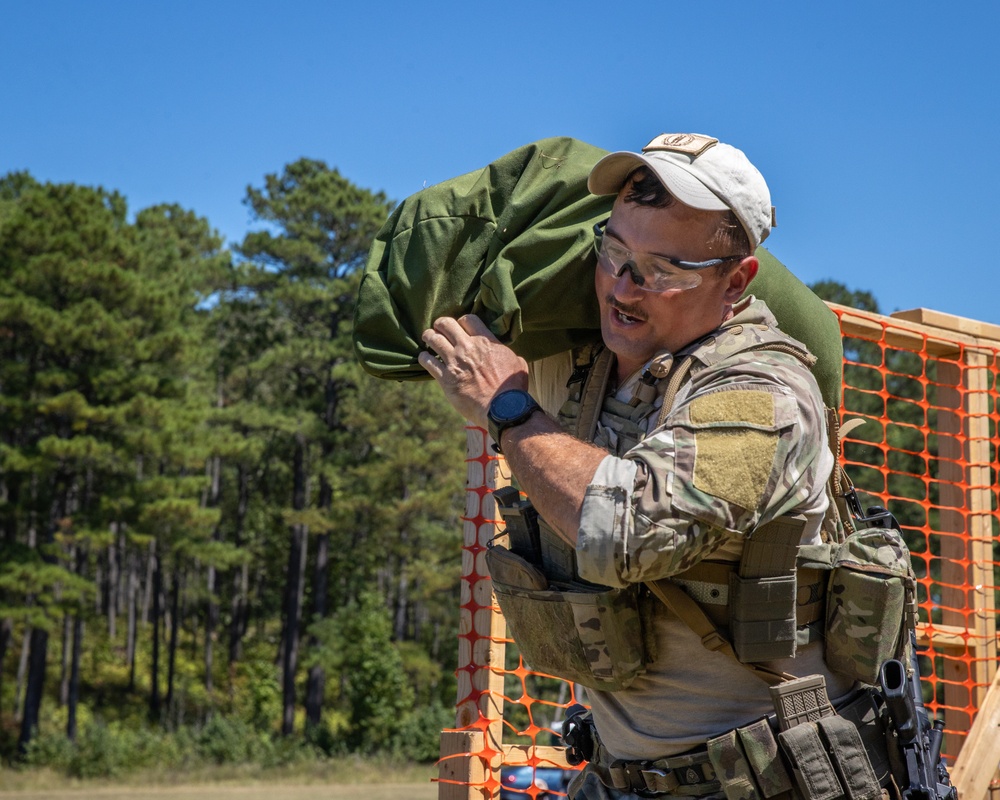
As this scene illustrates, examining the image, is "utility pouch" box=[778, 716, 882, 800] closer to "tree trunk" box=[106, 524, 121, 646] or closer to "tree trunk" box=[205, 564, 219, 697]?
"tree trunk" box=[205, 564, 219, 697]

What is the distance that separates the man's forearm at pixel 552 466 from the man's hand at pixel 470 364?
118mm

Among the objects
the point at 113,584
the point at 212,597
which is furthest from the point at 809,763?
the point at 113,584

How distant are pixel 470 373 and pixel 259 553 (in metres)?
40.8

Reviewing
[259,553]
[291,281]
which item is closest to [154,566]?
[259,553]

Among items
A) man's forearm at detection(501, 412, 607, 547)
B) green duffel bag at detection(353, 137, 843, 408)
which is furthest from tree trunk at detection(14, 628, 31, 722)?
man's forearm at detection(501, 412, 607, 547)

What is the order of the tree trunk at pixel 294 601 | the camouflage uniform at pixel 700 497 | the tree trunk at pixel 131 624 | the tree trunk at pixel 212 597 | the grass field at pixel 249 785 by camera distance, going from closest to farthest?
the camouflage uniform at pixel 700 497, the grass field at pixel 249 785, the tree trunk at pixel 294 601, the tree trunk at pixel 131 624, the tree trunk at pixel 212 597

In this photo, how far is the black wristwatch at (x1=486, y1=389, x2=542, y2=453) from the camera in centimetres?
216

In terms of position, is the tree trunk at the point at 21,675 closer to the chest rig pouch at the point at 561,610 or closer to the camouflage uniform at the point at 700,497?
the chest rig pouch at the point at 561,610

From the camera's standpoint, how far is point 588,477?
2014 millimetres

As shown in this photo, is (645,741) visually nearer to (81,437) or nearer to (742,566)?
(742,566)

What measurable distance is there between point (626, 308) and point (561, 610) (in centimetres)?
61

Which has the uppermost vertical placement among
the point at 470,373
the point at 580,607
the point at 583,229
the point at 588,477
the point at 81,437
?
the point at 81,437

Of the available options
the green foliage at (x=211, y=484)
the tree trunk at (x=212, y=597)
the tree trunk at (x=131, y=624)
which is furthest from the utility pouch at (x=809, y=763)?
the tree trunk at (x=212, y=597)

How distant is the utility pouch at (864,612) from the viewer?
220 cm
